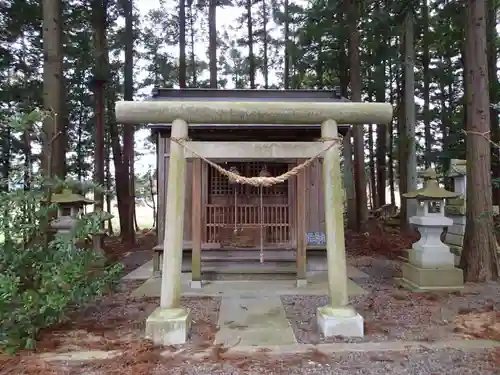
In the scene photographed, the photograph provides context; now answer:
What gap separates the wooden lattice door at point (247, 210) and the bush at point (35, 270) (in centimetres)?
315

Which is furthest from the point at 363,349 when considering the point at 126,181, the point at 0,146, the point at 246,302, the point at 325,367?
the point at 0,146

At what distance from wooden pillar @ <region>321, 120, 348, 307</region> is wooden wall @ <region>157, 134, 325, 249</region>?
3.13 m

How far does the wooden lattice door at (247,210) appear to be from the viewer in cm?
725

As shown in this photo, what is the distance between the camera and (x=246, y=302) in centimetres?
524

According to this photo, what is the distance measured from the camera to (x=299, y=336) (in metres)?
3.81

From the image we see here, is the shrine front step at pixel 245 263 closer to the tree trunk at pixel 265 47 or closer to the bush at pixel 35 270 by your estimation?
the bush at pixel 35 270

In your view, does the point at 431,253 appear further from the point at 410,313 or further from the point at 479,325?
the point at 479,325

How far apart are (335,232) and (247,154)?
1.33 metres

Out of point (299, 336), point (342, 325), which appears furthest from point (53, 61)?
point (342, 325)

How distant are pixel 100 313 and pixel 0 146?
1059 centimetres

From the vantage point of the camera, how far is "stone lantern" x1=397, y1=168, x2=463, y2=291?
5574 millimetres

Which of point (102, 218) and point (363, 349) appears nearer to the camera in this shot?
point (363, 349)

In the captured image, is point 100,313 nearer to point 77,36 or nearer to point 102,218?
point 102,218

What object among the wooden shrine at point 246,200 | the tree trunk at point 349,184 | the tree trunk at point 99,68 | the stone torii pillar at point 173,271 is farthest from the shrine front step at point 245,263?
the tree trunk at point 349,184
